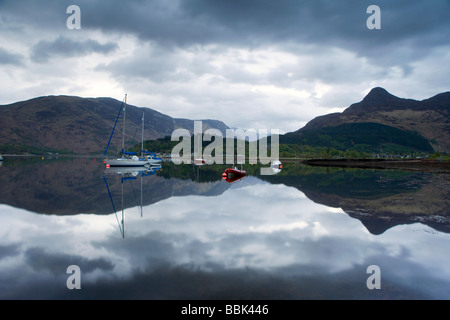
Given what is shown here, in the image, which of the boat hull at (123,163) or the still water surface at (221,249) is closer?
the still water surface at (221,249)

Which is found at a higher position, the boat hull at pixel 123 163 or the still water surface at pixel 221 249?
the boat hull at pixel 123 163

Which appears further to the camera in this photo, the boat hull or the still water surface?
the boat hull

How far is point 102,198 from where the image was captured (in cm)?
2448

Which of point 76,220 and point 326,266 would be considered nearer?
point 326,266

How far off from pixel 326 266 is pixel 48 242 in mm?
11724

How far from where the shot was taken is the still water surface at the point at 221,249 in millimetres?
8578

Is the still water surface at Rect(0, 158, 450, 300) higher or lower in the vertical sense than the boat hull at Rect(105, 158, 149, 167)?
lower

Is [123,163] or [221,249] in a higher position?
[123,163]

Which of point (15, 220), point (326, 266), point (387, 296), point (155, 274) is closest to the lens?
point (387, 296)

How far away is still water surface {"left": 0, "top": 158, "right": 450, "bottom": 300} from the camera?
8.58 meters

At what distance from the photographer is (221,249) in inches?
482
